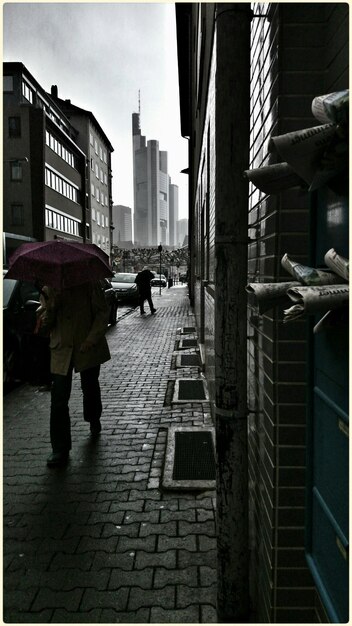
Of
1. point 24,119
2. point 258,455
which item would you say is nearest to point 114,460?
point 258,455

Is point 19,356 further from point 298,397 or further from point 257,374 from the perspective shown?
point 298,397

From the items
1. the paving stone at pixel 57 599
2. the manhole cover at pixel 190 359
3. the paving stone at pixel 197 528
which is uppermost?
the manhole cover at pixel 190 359

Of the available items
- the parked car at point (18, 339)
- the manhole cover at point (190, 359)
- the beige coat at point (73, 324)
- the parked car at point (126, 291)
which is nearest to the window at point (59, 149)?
the parked car at point (126, 291)

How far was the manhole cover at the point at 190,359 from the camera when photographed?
30.4 ft

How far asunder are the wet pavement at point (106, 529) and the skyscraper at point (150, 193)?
140516mm

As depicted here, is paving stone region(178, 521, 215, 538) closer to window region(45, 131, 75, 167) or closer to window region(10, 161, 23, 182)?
window region(10, 161, 23, 182)

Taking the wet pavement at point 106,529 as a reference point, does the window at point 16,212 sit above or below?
above

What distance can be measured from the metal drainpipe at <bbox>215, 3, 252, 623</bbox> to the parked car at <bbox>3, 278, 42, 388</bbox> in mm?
5310

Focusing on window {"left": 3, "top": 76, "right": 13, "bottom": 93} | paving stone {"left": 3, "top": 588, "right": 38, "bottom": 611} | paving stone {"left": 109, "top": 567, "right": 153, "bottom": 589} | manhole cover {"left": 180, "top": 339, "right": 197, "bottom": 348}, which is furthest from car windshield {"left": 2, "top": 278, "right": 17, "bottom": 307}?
window {"left": 3, "top": 76, "right": 13, "bottom": 93}

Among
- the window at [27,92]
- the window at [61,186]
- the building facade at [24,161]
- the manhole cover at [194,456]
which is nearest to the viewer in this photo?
the manhole cover at [194,456]

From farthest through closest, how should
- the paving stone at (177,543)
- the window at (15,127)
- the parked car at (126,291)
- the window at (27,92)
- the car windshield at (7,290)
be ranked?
the window at (27,92), the window at (15,127), the parked car at (126,291), the car windshield at (7,290), the paving stone at (177,543)

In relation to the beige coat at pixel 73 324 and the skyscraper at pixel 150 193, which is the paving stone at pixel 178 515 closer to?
the beige coat at pixel 73 324

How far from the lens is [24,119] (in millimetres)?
33562

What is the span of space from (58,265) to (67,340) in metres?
0.72
